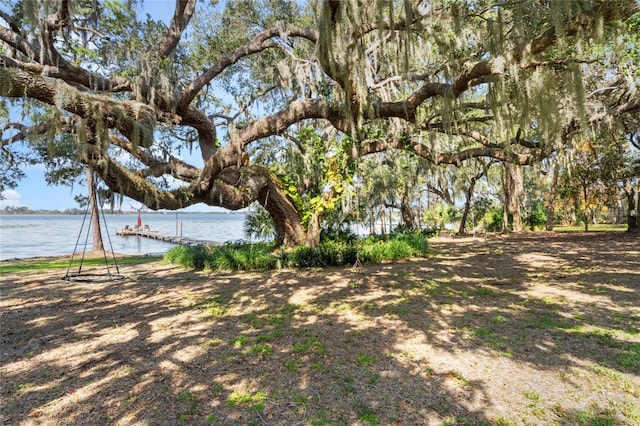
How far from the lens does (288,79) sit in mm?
6770

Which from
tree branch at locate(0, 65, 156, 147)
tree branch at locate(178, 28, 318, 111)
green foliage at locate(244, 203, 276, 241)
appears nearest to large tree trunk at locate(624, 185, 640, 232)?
green foliage at locate(244, 203, 276, 241)

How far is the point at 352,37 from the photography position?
13.9 feet

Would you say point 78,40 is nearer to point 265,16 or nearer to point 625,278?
point 265,16

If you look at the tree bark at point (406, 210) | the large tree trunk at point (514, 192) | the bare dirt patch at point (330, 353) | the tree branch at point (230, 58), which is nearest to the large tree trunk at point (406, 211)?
the tree bark at point (406, 210)

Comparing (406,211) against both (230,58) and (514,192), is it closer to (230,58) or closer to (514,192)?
(514,192)

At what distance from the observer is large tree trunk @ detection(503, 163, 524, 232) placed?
14711 millimetres

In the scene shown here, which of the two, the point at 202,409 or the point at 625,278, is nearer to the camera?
the point at 202,409

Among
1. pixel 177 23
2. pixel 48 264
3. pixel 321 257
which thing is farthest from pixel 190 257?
pixel 48 264

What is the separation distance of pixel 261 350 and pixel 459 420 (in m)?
1.65

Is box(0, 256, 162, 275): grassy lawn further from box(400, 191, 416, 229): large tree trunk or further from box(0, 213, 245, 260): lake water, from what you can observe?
box(400, 191, 416, 229): large tree trunk

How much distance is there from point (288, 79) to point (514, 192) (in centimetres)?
1199

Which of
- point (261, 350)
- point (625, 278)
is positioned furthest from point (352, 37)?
point (625, 278)

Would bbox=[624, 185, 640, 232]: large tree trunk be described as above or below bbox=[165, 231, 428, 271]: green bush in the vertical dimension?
above

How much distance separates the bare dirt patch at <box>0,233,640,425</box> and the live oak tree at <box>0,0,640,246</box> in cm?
216
